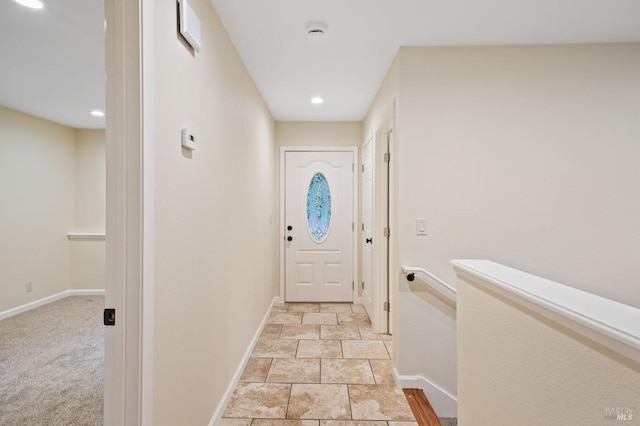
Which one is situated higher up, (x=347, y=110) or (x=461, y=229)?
(x=347, y=110)

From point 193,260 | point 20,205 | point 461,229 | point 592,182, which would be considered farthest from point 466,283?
point 20,205

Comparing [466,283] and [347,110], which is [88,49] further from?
[466,283]

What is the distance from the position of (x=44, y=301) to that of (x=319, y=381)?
4184mm

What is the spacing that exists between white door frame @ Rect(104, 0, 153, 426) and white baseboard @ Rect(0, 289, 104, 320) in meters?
4.04

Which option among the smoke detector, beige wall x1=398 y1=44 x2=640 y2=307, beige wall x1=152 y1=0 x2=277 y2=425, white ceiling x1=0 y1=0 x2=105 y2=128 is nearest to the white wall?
beige wall x1=398 y1=44 x2=640 y2=307

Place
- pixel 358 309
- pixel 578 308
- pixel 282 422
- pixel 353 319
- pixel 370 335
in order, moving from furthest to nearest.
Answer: pixel 358 309 → pixel 353 319 → pixel 370 335 → pixel 282 422 → pixel 578 308

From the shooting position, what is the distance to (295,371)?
2.47m

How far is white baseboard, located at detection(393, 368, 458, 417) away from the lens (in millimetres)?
2211

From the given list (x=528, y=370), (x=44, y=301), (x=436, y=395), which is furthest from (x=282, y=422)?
(x=44, y=301)

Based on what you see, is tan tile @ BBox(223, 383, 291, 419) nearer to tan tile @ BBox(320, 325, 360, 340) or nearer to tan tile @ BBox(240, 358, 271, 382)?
tan tile @ BBox(240, 358, 271, 382)

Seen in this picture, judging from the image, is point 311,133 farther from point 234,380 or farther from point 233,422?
point 233,422

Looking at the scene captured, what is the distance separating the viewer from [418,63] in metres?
2.25

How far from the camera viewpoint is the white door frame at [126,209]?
1.05 metres

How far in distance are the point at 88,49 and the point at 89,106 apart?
1.59 metres
